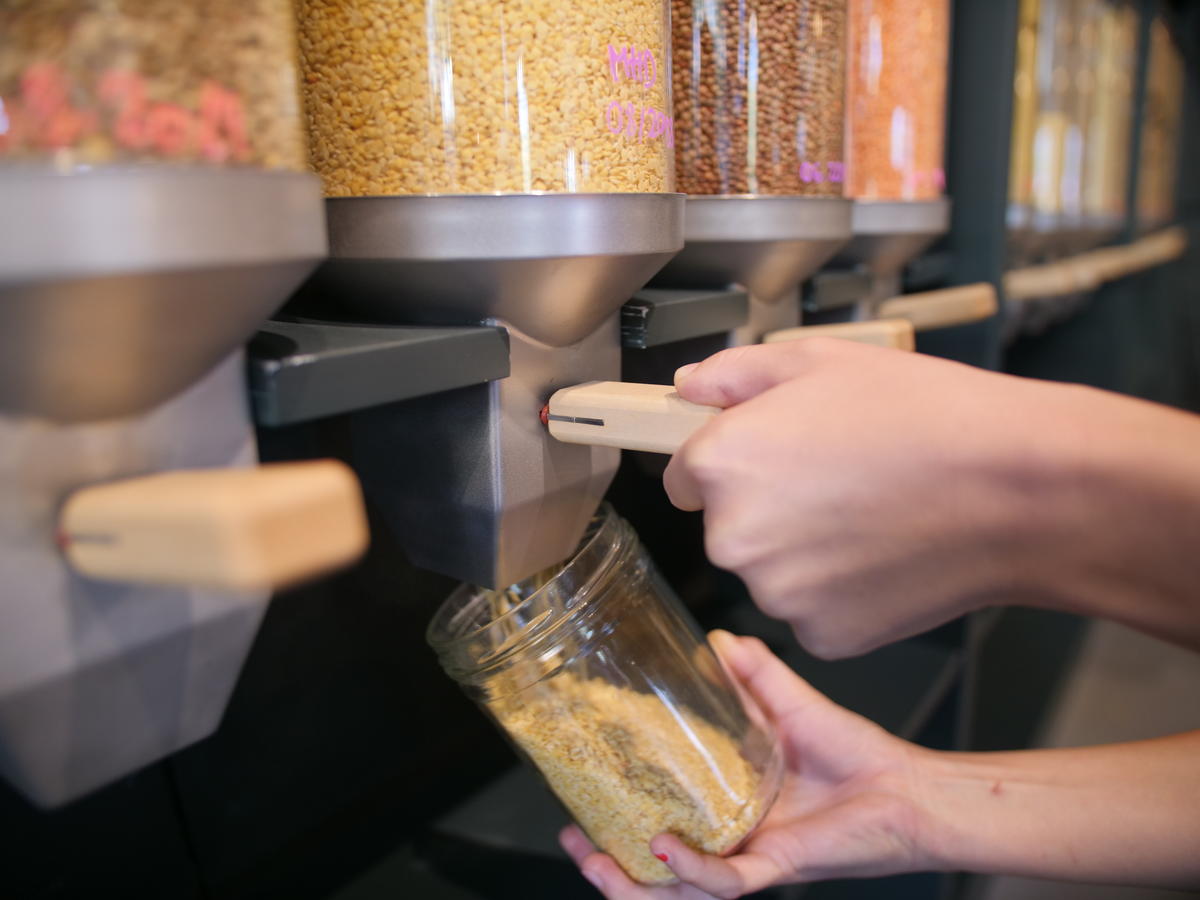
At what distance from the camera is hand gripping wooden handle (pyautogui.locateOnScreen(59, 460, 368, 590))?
22 cm

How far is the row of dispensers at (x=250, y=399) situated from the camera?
9.1 inches

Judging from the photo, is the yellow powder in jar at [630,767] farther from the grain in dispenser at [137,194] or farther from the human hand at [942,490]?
the grain in dispenser at [137,194]

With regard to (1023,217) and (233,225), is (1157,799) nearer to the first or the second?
(233,225)

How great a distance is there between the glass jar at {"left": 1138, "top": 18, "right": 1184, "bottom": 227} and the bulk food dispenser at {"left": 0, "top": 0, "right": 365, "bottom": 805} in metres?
2.18

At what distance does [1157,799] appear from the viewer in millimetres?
575

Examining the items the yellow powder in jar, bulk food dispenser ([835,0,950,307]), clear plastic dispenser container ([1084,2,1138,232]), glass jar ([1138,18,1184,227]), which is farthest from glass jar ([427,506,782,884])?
glass jar ([1138,18,1184,227])

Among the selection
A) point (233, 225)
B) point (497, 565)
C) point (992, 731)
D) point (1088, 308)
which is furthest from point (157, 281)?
point (1088, 308)

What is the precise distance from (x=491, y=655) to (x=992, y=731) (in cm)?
136

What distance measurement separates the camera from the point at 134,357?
10.2 inches

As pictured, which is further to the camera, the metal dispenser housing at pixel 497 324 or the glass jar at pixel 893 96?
the glass jar at pixel 893 96

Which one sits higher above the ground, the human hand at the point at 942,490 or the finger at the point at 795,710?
the human hand at the point at 942,490

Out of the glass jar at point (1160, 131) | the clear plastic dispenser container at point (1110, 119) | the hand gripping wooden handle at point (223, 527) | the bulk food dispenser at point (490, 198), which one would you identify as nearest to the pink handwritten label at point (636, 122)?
the bulk food dispenser at point (490, 198)

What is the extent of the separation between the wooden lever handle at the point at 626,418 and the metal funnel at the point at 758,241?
154 mm

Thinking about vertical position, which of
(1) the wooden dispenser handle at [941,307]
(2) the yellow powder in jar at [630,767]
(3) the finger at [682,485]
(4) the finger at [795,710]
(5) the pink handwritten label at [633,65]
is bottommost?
(4) the finger at [795,710]
